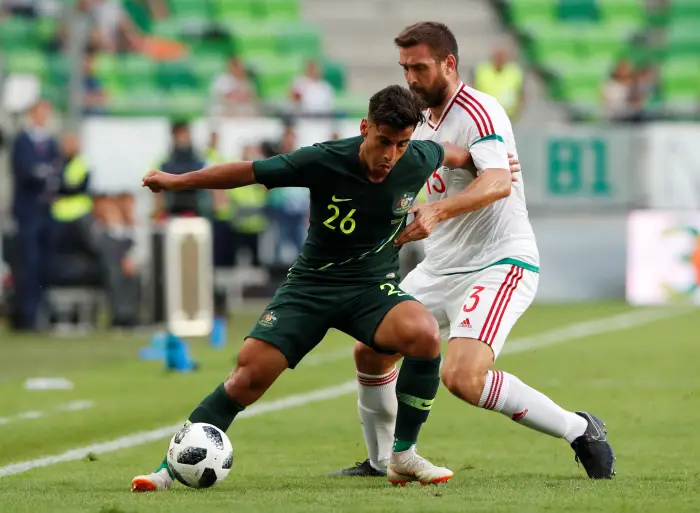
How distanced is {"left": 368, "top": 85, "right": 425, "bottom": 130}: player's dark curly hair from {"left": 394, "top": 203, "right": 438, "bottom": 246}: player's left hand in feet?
1.19

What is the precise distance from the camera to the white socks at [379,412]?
274 inches

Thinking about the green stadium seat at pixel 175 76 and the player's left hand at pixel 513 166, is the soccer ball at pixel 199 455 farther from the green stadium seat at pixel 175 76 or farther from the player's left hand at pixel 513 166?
the green stadium seat at pixel 175 76

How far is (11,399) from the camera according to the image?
10273 millimetres

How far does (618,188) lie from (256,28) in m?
7.99

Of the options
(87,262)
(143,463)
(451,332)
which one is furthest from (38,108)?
(451,332)

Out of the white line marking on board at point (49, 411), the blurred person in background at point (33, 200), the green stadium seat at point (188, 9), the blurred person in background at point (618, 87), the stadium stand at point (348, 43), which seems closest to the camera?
the white line marking on board at point (49, 411)

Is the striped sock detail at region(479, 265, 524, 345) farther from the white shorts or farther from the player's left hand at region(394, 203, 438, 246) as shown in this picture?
the player's left hand at region(394, 203, 438, 246)

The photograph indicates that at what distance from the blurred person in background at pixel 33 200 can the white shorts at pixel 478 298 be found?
901 cm

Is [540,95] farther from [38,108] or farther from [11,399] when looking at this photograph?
[11,399]

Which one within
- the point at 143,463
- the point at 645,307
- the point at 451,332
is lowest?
the point at 645,307

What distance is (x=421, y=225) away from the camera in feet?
20.1

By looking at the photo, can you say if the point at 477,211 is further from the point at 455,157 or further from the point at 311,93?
the point at 311,93

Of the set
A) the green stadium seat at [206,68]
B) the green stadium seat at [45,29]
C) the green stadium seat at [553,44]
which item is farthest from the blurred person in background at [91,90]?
the green stadium seat at [553,44]

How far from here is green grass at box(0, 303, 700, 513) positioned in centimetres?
589
